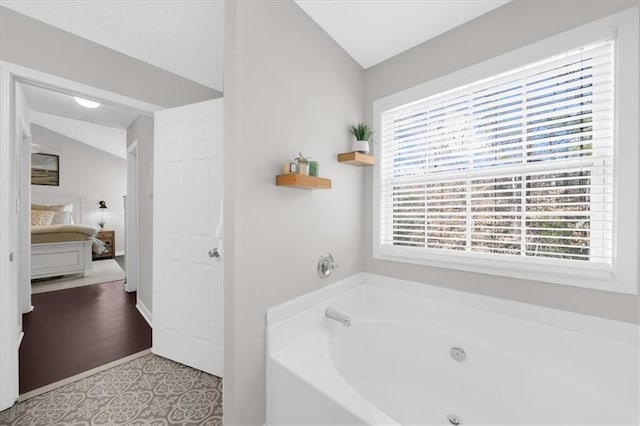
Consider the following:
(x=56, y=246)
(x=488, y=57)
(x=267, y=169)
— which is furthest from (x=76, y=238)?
(x=488, y=57)

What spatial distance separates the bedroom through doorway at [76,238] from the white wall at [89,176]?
19 mm

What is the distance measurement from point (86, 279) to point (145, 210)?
2686mm

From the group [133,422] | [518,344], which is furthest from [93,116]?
[518,344]

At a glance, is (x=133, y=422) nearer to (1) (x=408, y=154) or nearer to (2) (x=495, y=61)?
(1) (x=408, y=154)

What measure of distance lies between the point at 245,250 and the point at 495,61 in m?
1.85

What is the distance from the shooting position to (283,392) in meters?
1.36

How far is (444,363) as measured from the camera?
1614 mm

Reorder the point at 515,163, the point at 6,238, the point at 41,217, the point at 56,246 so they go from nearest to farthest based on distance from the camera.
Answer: the point at 515,163 < the point at 6,238 < the point at 56,246 < the point at 41,217

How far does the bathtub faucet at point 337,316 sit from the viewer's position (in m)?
1.69

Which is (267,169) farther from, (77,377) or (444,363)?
(77,377)

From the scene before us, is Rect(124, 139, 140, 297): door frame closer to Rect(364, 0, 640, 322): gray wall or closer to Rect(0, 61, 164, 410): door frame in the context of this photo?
Rect(0, 61, 164, 410): door frame

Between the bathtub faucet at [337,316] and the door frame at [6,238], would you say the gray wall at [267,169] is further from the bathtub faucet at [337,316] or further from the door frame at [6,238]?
the door frame at [6,238]

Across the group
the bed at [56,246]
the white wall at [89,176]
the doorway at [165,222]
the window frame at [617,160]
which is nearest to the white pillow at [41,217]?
the bed at [56,246]

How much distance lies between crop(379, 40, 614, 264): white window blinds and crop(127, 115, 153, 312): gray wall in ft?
8.64
